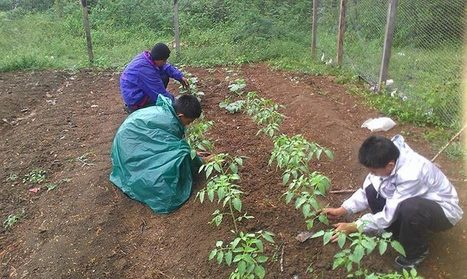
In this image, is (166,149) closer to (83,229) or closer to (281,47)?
(83,229)

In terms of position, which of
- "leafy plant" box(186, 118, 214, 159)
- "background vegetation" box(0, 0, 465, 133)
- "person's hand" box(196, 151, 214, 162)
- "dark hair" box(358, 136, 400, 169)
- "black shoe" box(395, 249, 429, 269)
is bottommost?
"background vegetation" box(0, 0, 465, 133)

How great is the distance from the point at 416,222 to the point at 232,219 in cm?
Result: 132

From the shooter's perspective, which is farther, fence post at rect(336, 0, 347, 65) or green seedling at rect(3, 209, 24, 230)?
fence post at rect(336, 0, 347, 65)

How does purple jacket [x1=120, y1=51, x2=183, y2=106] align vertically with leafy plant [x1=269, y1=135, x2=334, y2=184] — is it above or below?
below

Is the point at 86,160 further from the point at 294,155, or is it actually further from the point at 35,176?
the point at 294,155

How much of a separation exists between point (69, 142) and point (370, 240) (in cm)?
407

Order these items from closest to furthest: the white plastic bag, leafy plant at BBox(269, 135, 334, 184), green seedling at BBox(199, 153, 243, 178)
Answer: leafy plant at BBox(269, 135, 334, 184) → green seedling at BBox(199, 153, 243, 178) → the white plastic bag

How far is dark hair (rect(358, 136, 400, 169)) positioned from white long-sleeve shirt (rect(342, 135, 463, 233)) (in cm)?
12

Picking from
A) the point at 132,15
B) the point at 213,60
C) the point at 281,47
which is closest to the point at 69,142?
the point at 213,60

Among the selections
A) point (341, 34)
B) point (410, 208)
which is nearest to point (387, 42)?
point (341, 34)

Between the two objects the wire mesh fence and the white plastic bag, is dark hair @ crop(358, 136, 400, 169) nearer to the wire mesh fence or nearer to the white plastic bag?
the white plastic bag

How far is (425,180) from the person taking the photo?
272 cm

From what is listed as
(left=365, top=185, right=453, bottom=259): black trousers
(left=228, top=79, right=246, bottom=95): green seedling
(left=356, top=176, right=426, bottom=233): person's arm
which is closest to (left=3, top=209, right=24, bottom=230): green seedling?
(left=356, top=176, right=426, bottom=233): person's arm

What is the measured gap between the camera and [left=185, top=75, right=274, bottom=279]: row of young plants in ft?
8.21
